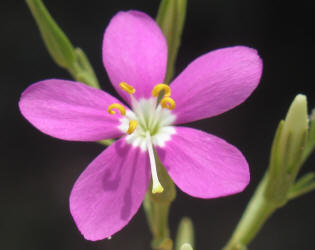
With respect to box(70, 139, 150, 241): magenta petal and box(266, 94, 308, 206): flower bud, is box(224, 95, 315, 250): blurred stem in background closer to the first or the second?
box(266, 94, 308, 206): flower bud

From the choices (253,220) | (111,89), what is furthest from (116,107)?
(111,89)

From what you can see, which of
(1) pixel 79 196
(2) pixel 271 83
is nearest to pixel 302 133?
(1) pixel 79 196

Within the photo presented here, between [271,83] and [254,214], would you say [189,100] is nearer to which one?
[254,214]

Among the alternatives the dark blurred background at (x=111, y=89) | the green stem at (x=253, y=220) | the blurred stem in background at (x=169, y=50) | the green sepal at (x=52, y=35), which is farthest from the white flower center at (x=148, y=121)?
the dark blurred background at (x=111, y=89)

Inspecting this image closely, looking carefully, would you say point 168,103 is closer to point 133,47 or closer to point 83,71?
point 133,47

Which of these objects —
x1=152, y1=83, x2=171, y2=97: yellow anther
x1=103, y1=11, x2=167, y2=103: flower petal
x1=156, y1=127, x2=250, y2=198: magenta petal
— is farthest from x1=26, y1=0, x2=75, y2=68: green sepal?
x1=156, y1=127, x2=250, y2=198: magenta petal

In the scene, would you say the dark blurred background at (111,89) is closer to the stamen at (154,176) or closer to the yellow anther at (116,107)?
the yellow anther at (116,107)
